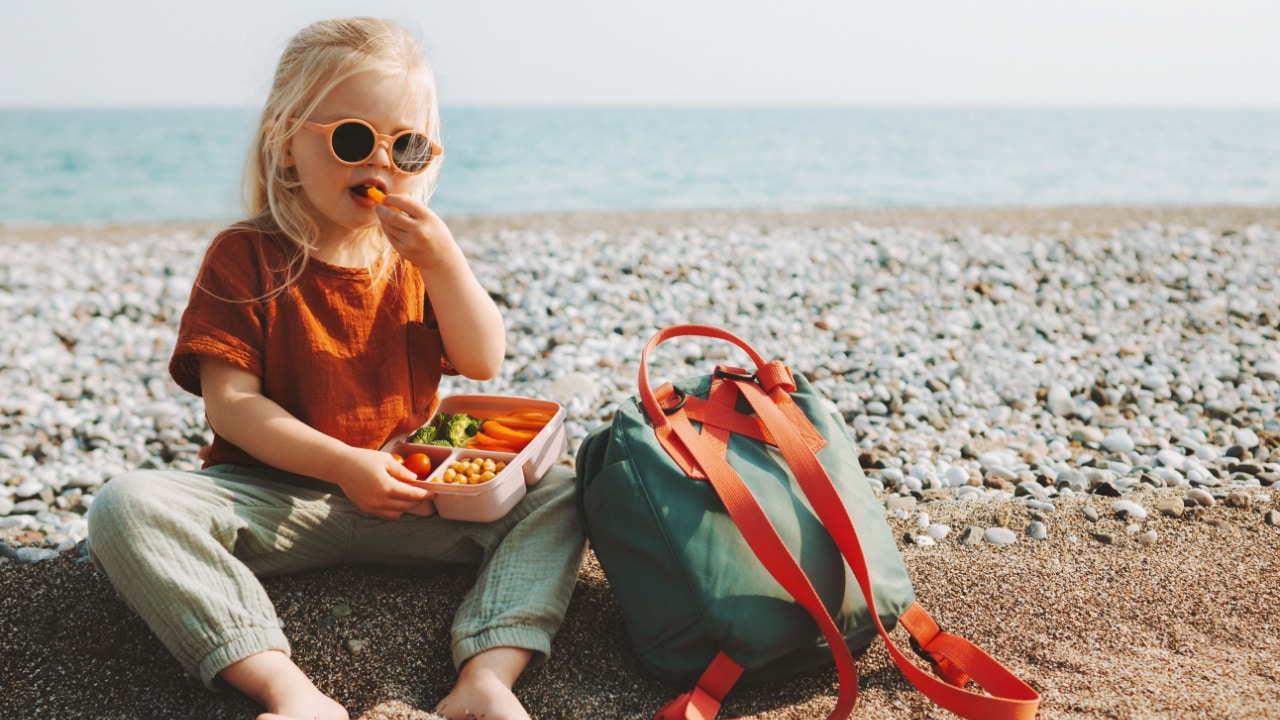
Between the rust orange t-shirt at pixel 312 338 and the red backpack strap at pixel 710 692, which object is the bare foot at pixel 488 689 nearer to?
the red backpack strap at pixel 710 692

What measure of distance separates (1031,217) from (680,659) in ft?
37.0

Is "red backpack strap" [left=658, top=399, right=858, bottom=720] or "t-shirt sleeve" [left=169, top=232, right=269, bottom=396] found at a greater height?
"t-shirt sleeve" [left=169, top=232, right=269, bottom=396]

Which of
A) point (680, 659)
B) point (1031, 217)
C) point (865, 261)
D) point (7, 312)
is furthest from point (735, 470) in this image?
point (1031, 217)

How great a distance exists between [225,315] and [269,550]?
65cm

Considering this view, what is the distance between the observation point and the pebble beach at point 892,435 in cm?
232

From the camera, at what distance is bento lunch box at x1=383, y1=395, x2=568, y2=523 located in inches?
94.7

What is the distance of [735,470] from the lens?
233 centimetres

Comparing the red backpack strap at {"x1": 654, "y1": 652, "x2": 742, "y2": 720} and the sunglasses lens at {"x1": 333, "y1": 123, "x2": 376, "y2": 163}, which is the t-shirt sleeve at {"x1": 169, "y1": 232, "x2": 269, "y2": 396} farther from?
the red backpack strap at {"x1": 654, "y1": 652, "x2": 742, "y2": 720}

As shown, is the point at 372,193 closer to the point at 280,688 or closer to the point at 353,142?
the point at 353,142

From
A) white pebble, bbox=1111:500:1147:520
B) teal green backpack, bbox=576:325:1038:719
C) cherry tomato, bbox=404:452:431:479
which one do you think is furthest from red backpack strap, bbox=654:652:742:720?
white pebble, bbox=1111:500:1147:520

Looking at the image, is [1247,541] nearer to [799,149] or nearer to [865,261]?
[865,261]

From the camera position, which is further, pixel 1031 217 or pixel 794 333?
pixel 1031 217

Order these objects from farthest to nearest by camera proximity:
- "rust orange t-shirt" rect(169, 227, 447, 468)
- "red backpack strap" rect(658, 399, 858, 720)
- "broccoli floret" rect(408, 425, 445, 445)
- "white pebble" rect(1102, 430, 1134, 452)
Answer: "white pebble" rect(1102, 430, 1134, 452) < "broccoli floret" rect(408, 425, 445, 445) < "rust orange t-shirt" rect(169, 227, 447, 468) < "red backpack strap" rect(658, 399, 858, 720)

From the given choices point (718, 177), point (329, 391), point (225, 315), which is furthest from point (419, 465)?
point (718, 177)
